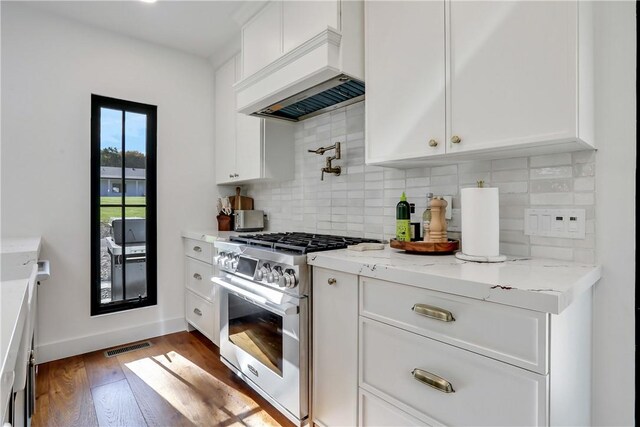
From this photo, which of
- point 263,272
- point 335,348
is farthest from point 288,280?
point 335,348

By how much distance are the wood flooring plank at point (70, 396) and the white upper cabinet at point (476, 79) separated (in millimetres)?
2052

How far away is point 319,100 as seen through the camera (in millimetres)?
2176

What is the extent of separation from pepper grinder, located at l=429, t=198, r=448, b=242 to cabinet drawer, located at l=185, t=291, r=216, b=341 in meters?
1.81

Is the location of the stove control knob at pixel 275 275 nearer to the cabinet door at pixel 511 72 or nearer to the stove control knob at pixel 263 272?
the stove control knob at pixel 263 272

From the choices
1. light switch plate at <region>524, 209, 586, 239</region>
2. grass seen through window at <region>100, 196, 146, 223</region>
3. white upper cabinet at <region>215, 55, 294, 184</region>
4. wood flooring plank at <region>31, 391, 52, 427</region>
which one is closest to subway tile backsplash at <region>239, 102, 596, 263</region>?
light switch plate at <region>524, 209, 586, 239</region>

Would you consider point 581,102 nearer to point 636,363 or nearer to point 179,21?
point 636,363

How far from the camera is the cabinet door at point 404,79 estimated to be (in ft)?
4.56

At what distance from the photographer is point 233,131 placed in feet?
9.68

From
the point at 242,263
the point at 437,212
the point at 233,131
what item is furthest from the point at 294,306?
the point at 233,131

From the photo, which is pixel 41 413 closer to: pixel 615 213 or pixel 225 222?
pixel 225 222

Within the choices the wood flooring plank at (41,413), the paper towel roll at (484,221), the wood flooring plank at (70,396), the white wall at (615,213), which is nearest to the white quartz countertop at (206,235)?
the wood flooring plank at (70,396)

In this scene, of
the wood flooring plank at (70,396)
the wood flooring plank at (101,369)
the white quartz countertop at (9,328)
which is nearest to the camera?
the white quartz countertop at (9,328)

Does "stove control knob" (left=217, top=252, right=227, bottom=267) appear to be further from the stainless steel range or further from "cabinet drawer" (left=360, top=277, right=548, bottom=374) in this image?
"cabinet drawer" (left=360, top=277, right=548, bottom=374)

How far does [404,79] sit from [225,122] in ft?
6.65
